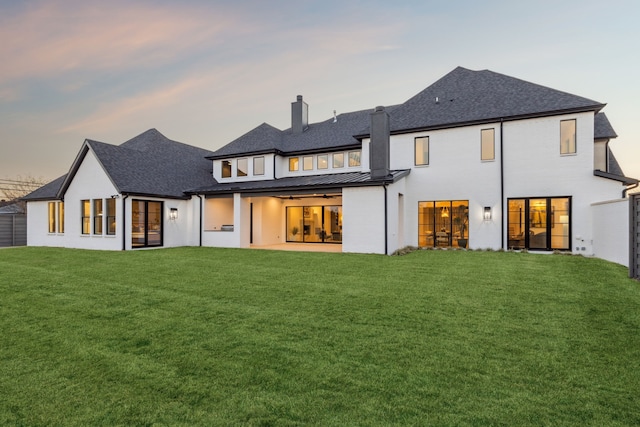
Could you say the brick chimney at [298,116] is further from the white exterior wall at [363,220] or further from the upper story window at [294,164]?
the white exterior wall at [363,220]

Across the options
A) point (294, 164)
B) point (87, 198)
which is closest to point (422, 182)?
point (294, 164)

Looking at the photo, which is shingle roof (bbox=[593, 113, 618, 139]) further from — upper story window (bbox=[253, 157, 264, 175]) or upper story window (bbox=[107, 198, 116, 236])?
upper story window (bbox=[107, 198, 116, 236])

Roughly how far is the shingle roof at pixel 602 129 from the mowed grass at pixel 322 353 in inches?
456

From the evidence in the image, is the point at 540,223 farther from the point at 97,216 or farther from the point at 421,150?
the point at 97,216

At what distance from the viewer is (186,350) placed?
395 centimetres

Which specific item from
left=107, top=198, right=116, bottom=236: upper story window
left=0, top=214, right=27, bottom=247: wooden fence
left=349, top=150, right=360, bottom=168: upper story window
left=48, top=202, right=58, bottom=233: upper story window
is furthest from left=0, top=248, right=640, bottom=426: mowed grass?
left=0, top=214, right=27, bottom=247: wooden fence

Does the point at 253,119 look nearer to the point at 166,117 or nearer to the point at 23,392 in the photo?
the point at 166,117

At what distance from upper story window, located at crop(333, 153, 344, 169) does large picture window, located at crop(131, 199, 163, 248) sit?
10007mm

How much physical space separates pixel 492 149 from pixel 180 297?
14252 mm

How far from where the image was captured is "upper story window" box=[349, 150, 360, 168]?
18.9 meters

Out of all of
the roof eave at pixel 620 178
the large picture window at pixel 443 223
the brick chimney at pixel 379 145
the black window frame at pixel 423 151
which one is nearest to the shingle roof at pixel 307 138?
the brick chimney at pixel 379 145

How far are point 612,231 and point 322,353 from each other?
1222cm

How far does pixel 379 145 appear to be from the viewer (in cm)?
1500

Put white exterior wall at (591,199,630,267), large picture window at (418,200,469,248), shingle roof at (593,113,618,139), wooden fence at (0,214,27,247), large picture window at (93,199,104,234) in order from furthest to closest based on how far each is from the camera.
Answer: wooden fence at (0,214,27,247) < large picture window at (93,199,104,234) < shingle roof at (593,113,618,139) < large picture window at (418,200,469,248) < white exterior wall at (591,199,630,267)
